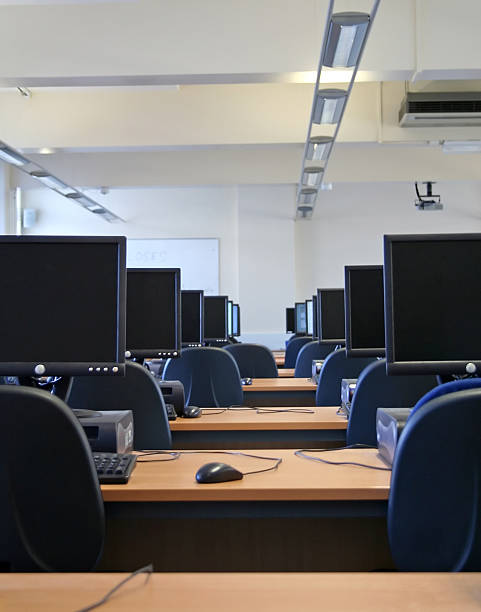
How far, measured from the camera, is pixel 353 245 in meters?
12.2

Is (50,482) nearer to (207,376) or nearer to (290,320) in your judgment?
(207,376)

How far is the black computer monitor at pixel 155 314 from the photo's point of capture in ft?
11.1

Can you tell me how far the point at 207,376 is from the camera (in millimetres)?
3980

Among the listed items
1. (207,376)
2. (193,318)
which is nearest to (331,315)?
(193,318)

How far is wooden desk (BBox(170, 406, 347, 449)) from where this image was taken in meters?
2.97

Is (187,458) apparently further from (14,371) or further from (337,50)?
(337,50)

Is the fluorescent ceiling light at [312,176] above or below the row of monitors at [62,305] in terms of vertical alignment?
above

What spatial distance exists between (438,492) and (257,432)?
175 cm

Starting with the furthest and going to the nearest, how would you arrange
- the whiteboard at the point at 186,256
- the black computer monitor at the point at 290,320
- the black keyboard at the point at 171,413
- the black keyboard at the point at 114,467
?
the whiteboard at the point at 186,256 → the black computer monitor at the point at 290,320 → the black keyboard at the point at 171,413 → the black keyboard at the point at 114,467

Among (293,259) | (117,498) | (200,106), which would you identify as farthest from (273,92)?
(117,498)

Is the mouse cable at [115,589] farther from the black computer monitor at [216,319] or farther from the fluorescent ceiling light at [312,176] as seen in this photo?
the fluorescent ceiling light at [312,176]

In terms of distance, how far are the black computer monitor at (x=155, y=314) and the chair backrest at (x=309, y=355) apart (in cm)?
239

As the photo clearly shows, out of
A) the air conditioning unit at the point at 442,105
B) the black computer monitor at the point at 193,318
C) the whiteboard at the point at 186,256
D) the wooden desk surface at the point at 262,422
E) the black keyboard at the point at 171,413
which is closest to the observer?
the wooden desk surface at the point at 262,422

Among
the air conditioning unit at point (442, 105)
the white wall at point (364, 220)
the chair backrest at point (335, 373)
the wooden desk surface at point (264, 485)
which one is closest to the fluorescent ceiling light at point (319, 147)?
the air conditioning unit at point (442, 105)
